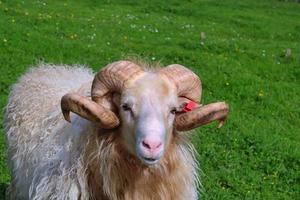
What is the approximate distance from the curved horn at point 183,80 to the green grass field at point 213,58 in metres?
0.73

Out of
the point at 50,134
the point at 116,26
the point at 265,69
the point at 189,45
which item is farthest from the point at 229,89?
the point at 50,134

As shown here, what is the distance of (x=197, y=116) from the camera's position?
477 centimetres

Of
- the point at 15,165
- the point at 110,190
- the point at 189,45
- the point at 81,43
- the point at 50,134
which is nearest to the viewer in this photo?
the point at 110,190

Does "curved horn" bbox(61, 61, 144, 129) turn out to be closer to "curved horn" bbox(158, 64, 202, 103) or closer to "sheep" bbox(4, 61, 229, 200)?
"sheep" bbox(4, 61, 229, 200)

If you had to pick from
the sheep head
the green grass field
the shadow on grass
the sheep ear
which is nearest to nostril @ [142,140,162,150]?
the sheep head

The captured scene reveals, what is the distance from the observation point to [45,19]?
14273 mm

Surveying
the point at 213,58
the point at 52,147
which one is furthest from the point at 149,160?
the point at 213,58

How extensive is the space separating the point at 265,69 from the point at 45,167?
8.29 metres

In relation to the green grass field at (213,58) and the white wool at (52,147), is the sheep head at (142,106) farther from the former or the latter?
the green grass field at (213,58)

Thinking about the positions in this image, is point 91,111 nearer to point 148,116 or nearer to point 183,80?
point 148,116

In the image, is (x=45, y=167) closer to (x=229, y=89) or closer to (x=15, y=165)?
(x=15, y=165)

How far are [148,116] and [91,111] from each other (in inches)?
17.2

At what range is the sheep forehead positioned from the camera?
14.6ft

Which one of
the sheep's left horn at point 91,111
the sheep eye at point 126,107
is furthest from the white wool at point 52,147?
the sheep eye at point 126,107
